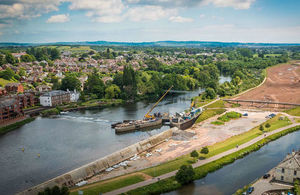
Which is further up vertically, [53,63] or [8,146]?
[53,63]


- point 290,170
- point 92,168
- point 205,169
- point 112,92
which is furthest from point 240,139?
point 112,92

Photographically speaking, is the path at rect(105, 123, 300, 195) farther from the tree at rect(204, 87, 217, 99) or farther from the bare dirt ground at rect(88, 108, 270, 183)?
the tree at rect(204, 87, 217, 99)

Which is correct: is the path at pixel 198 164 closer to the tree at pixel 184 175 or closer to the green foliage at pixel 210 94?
the tree at pixel 184 175

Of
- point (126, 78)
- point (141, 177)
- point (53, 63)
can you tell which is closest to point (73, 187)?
point (141, 177)

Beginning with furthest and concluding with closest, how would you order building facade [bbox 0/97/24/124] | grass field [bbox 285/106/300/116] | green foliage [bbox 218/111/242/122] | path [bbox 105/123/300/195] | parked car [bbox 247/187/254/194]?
grass field [bbox 285/106/300/116], green foliage [bbox 218/111/242/122], building facade [bbox 0/97/24/124], path [bbox 105/123/300/195], parked car [bbox 247/187/254/194]

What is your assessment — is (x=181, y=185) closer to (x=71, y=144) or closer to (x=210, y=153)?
(x=210, y=153)

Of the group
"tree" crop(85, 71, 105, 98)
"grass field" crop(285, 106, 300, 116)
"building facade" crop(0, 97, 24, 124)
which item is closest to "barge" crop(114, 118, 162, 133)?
"building facade" crop(0, 97, 24, 124)
